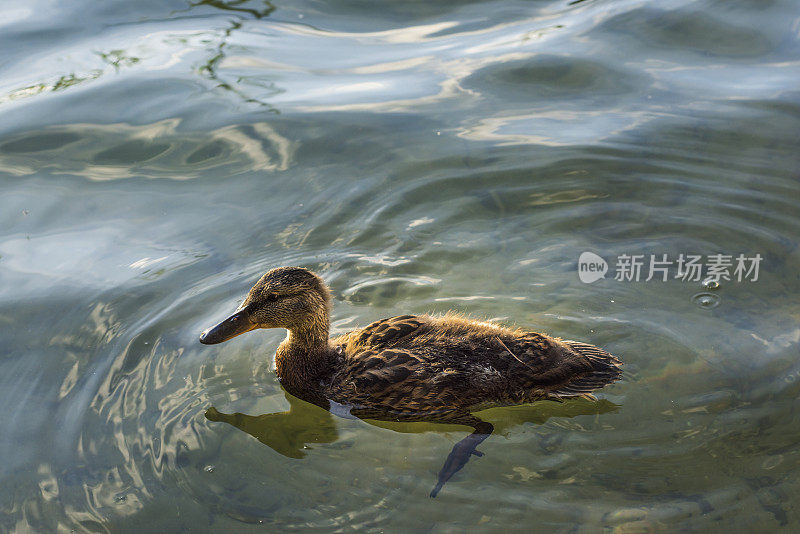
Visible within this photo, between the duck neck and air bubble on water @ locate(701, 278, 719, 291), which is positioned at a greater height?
air bubble on water @ locate(701, 278, 719, 291)

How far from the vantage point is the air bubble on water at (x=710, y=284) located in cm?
526

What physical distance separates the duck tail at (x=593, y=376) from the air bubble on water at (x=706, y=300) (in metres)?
0.97

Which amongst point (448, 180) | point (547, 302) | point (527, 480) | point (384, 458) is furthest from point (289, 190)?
point (527, 480)

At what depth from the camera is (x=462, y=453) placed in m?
4.19

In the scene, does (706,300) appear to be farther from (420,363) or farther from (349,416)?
(349,416)

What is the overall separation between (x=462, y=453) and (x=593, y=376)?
88 centimetres

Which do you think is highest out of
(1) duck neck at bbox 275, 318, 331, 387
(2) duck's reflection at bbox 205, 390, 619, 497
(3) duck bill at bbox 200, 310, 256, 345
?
(3) duck bill at bbox 200, 310, 256, 345

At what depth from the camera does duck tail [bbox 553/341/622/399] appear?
4430mm

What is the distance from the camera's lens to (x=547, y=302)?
17.1 ft

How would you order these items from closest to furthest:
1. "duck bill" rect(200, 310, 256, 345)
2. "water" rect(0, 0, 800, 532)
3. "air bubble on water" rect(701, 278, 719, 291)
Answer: "water" rect(0, 0, 800, 532), "duck bill" rect(200, 310, 256, 345), "air bubble on water" rect(701, 278, 719, 291)

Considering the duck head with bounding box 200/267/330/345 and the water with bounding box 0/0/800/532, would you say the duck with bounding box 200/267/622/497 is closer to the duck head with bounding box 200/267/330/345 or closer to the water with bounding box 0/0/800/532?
the duck head with bounding box 200/267/330/345

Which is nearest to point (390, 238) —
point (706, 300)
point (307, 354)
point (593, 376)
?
point (307, 354)

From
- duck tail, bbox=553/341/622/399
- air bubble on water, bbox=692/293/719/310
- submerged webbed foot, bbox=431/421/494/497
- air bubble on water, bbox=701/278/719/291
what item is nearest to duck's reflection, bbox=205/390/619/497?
submerged webbed foot, bbox=431/421/494/497

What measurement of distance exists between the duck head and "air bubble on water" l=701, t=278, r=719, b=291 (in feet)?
8.31
